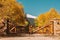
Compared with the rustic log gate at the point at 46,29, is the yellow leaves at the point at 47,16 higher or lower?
higher

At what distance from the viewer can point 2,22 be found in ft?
68.8

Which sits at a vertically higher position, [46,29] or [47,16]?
[47,16]

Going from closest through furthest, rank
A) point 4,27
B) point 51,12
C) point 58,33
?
1. point 58,33
2. point 4,27
3. point 51,12

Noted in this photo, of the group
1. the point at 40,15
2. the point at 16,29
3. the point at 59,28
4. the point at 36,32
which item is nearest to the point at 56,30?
the point at 59,28

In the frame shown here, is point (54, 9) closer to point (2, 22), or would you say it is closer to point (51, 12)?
point (51, 12)

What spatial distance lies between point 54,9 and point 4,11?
18.5 meters

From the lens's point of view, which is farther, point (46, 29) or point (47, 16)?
point (47, 16)

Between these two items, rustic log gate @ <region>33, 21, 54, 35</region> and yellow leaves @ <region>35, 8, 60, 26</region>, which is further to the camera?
yellow leaves @ <region>35, 8, 60, 26</region>

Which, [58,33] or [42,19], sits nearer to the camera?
[58,33]

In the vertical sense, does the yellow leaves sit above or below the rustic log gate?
above

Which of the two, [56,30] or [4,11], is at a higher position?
[4,11]

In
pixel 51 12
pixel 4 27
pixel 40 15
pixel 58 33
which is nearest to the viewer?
pixel 58 33

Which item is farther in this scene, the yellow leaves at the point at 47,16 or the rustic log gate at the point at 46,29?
the yellow leaves at the point at 47,16

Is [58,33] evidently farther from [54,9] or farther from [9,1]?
[54,9]
